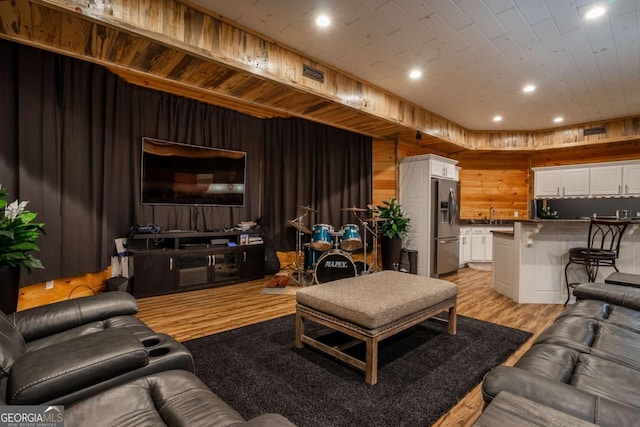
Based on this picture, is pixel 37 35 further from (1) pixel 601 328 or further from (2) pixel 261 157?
(1) pixel 601 328

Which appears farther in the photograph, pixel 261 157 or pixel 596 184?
pixel 596 184

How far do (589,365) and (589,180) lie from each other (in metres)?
6.44

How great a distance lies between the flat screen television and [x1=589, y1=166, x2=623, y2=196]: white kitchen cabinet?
6670mm

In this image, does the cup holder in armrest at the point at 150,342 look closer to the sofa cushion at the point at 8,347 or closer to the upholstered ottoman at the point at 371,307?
the sofa cushion at the point at 8,347

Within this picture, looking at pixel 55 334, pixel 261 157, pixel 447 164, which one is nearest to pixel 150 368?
pixel 55 334

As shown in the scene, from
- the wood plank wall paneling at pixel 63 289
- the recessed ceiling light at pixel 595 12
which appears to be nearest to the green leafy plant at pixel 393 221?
the recessed ceiling light at pixel 595 12

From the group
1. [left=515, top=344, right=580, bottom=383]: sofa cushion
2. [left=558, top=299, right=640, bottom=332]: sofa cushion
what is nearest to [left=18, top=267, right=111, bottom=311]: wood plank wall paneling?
[left=515, top=344, right=580, bottom=383]: sofa cushion

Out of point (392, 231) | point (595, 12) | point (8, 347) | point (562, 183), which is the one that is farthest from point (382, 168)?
point (8, 347)

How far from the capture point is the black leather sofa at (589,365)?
0.94 meters

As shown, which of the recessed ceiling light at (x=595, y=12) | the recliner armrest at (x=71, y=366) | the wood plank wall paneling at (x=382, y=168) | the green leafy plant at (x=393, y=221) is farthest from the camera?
the wood plank wall paneling at (x=382, y=168)

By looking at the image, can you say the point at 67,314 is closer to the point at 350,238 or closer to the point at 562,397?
the point at 562,397

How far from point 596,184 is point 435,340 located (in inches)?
229

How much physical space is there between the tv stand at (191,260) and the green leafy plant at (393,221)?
2.14 meters

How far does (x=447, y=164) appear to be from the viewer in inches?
227
